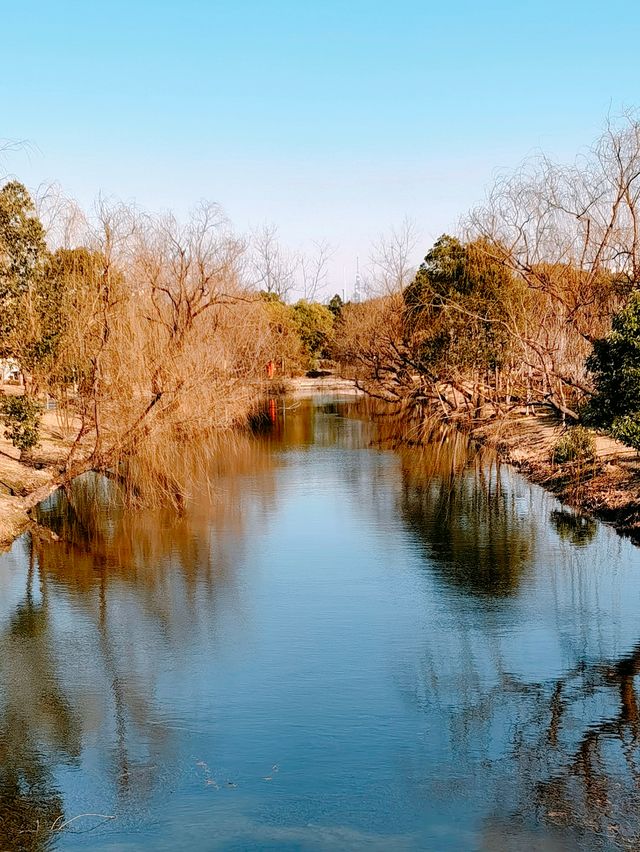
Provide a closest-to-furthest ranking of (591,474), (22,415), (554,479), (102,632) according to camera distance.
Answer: (102,632)
(22,415)
(591,474)
(554,479)

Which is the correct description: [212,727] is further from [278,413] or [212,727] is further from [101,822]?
[278,413]

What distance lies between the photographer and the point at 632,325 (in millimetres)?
15594

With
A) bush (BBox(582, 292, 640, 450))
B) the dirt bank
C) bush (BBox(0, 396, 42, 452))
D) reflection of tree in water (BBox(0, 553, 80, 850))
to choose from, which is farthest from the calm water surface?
bush (BBox(582, 292, 640, 450))

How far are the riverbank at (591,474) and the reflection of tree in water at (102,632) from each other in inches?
264

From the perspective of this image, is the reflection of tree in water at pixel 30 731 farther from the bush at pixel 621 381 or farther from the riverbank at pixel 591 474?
the riverbank at pixel 591 474

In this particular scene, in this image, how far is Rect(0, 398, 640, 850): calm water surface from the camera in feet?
24.5

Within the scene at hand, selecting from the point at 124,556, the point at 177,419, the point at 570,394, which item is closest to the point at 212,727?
the point at 124,556

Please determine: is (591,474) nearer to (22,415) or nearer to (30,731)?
(22,415)

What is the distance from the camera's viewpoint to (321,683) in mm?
10117

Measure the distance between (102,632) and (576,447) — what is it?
12838mm

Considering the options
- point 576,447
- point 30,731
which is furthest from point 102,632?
point 576,447

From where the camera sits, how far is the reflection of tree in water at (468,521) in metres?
14.5

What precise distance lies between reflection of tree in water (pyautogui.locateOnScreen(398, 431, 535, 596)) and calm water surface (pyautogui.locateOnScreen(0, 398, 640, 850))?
0.28 feet

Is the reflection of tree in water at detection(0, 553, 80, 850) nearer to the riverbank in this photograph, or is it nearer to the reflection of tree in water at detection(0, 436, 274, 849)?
the reflection of tree in water at detection(0, 436, 274, 849)
